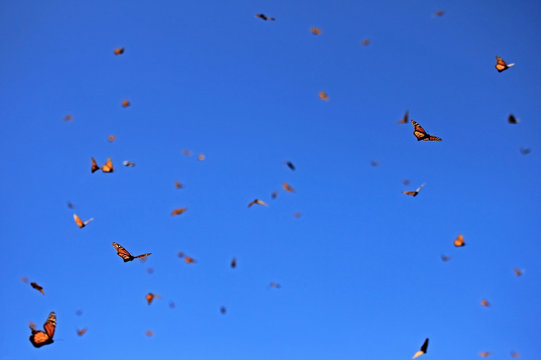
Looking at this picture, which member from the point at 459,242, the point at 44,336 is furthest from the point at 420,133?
the point at 44,336

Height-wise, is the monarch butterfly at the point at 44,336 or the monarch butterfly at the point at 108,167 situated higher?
the monarch butterfly at the point at 108,167

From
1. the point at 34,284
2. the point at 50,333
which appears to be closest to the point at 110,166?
the point at 34,284

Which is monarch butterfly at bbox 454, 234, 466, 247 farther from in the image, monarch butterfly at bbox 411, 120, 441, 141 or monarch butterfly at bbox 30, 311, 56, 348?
monarch butterfly at bbox 30, 311, 56, 348

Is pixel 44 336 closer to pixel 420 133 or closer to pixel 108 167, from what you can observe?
pixel 108 167

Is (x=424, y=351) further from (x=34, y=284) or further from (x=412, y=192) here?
(x=34, y=284)

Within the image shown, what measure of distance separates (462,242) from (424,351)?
5525 millimetres

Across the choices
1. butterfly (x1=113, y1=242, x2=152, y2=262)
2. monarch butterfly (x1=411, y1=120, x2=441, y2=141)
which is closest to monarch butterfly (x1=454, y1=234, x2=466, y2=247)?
monarch butterfly (x1=411, y1=120, x2=441, y2=141)

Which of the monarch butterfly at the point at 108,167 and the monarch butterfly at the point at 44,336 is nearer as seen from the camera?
the monarch butterfly at the point at 44,336

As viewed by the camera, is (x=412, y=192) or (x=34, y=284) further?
(x=412, y=192)

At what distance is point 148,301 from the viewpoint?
1314 centimetres

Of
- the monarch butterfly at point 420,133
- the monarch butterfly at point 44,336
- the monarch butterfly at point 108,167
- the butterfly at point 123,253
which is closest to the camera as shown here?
the monarch butterfly at point 44,336

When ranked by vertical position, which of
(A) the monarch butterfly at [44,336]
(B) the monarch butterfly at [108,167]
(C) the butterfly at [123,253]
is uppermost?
(B) the monarch butterfly at [108,167]

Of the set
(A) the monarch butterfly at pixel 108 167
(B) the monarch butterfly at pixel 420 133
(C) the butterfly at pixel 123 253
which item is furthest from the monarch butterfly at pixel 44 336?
(B) the monarch butterfly at pixel 420 133

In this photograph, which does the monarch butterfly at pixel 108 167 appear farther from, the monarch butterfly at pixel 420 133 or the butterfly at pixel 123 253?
the monarch butterfly at pixel 420 133
